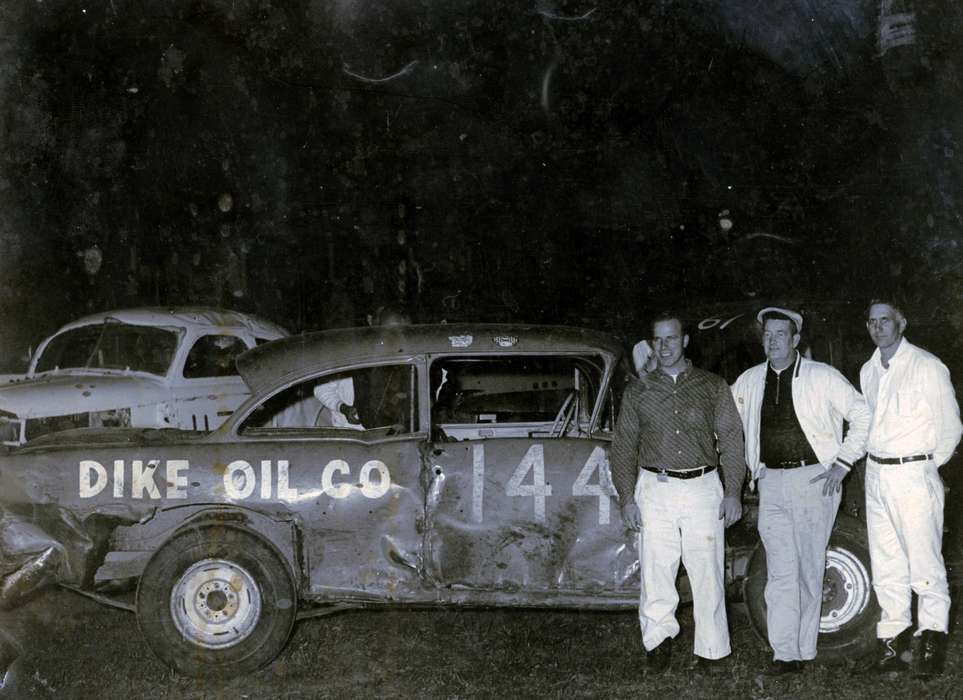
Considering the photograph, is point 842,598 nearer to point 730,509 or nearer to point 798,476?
point 798,476

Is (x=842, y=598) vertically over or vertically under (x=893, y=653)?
over

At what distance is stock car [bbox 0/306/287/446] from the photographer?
768 centimetres

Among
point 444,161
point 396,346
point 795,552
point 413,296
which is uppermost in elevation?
point 444,161

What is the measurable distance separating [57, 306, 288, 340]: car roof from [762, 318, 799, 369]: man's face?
5874 millimetres

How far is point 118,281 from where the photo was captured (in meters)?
14.6

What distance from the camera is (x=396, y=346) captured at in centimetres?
524

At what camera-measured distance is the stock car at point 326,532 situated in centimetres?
498

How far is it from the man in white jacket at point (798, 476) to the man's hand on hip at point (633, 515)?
0.66 metres

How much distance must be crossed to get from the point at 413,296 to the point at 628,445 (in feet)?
35.3

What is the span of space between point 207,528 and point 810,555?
3104mm

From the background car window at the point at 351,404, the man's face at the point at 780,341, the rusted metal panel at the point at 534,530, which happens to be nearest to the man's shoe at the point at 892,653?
the rusted metal panel at the point at 534,530

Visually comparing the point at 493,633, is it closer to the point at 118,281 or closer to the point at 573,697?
the point at 573,697

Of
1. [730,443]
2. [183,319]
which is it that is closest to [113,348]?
[183,319]

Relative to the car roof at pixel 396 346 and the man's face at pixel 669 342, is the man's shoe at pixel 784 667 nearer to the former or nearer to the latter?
the man's face at pixel 669 342
